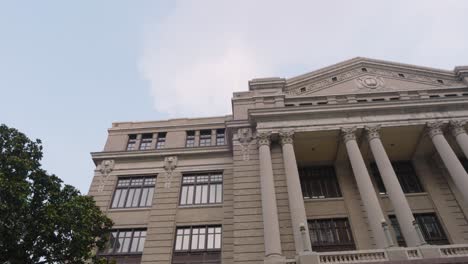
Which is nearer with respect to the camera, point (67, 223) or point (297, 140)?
point (67, 223)

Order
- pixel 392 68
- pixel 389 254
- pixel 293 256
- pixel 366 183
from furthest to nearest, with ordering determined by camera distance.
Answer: pixel 392 68 < pixel 366 183 < pixel 293 256 < pixel 389 254

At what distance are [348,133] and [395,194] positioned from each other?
5.89 m

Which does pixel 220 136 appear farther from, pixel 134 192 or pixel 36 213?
pixel 36 213

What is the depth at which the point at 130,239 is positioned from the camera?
81.0ft

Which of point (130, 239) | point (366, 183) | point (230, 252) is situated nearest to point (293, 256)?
point (230, 252)

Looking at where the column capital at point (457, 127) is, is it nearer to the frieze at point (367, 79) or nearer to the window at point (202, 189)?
the frieze at point (367, 79)

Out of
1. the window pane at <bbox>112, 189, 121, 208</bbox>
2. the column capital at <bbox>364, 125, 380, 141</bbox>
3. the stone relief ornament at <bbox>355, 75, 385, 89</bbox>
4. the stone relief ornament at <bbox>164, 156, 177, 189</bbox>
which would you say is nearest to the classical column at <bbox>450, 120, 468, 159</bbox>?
the column capital at <bbox>364, 125, 380, 141</bbox>

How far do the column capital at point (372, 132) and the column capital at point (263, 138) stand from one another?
753 cm

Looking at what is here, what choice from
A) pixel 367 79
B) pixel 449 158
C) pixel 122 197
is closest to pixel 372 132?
pixel 449 158

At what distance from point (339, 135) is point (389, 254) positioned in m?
10.4

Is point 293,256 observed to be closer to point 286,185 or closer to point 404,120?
point 286,185

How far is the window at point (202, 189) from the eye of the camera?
87.7ft

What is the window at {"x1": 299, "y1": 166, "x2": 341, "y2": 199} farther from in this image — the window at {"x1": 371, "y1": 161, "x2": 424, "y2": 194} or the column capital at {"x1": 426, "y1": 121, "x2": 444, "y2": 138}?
the column capital at {"x1": 426, "y1": 121, "x2": 444, "y2": 138}

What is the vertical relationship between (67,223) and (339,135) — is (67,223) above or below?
below
